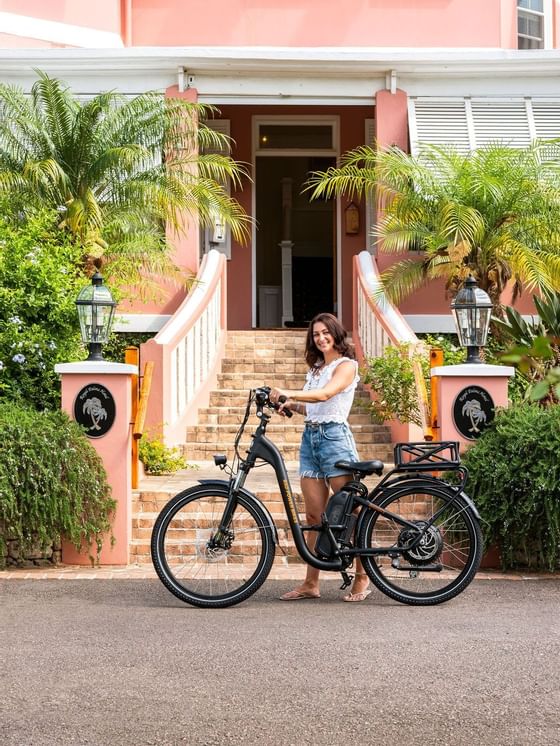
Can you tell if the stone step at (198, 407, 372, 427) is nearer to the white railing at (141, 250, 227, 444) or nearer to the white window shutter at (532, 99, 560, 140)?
the white railing at (141, 250, 227, 444)

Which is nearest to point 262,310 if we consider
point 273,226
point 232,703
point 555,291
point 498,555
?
point 273,226

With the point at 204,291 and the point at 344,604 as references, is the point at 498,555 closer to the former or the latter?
the point at 344,604

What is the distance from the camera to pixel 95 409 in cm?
786

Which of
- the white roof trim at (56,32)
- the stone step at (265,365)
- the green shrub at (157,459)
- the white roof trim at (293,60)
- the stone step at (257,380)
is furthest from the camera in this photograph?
the white roof trim at (56,32)

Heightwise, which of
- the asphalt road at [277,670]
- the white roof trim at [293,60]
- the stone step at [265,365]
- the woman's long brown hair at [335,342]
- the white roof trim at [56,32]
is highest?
the white roof trim at [56,32]

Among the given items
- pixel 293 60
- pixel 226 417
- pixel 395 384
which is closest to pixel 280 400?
pixel 395 384

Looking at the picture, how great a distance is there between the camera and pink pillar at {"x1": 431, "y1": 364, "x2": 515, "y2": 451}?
8000 mm

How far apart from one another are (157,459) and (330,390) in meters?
4.16

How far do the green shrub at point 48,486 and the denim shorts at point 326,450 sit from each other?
182 centimetres

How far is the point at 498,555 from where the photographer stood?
762cm

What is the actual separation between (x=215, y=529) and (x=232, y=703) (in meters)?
1.97

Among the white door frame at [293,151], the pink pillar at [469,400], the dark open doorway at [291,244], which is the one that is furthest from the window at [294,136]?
the pink pillar at [469,400]

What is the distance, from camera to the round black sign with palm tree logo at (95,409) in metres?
7.83

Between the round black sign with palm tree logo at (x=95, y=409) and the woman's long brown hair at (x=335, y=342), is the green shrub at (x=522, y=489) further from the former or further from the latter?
the round black sign with palm tree logo at (x=95, y=409)
